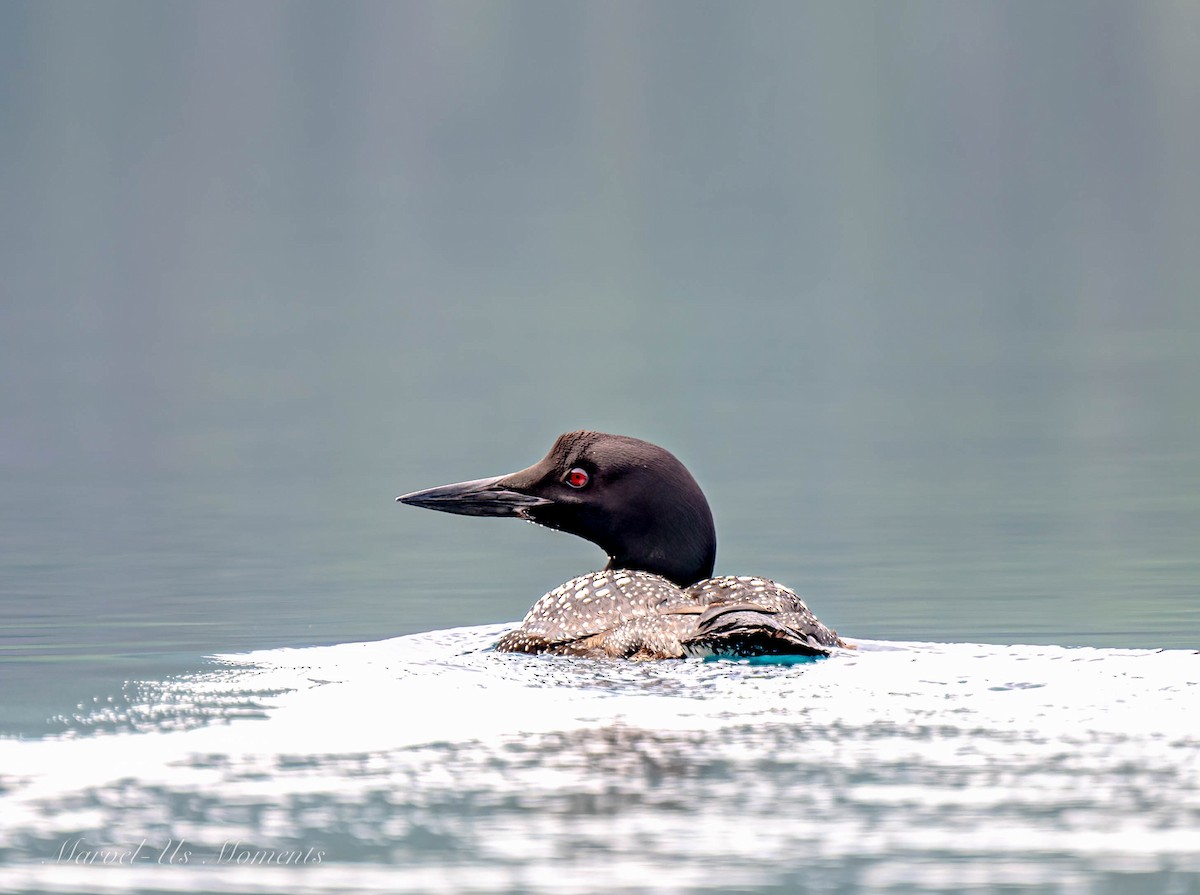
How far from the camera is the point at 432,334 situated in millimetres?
38031

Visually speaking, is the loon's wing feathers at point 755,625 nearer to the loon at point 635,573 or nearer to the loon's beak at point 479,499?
the loon at point 635,573

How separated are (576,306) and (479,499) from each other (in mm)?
44638

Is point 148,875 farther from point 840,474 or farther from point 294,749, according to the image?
point 840,474

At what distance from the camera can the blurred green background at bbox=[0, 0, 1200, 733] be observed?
8.57 metres

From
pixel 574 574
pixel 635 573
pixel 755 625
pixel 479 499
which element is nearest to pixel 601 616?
pixel 635 573

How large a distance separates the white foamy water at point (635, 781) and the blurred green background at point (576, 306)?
72 cm

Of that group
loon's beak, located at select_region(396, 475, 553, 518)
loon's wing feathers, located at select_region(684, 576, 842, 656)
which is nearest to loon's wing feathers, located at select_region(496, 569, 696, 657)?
loon's wing feathers, located at select_region(684, 576, 842, 656)

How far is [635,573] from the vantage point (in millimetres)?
6328

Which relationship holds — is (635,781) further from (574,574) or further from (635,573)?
(574,574)

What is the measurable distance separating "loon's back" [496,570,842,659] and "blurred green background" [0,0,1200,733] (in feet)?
2.99

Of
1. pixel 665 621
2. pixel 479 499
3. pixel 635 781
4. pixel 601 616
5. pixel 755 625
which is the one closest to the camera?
pixel 635 781

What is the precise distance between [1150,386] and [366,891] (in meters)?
16.3

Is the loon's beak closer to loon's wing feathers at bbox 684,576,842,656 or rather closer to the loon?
the loon

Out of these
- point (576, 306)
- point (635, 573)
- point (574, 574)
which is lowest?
point (574, 574)
